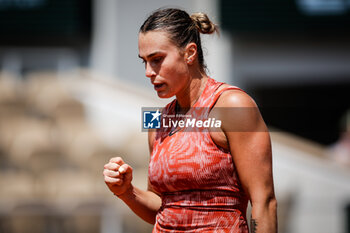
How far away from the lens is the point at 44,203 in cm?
511

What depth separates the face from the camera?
5.55 ft

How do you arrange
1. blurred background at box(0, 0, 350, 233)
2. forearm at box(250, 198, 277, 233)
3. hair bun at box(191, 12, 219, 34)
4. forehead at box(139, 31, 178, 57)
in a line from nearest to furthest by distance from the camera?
forearm at box(250, 198, 277, 233) < forehead at box(139, 31, 178, 57) < hair bun at box(191, 12, 219, 34) < blurred background at box(0, 0, 350, 233)

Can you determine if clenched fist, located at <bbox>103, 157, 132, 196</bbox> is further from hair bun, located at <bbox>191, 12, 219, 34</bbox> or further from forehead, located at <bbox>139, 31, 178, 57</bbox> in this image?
hair bun, located at <bbox>191, 12, 219, 34</bbox>

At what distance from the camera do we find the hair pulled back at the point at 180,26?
67.0 inches

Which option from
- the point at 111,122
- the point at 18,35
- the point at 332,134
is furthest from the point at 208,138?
the point at 18,35

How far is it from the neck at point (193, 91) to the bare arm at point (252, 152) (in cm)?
18

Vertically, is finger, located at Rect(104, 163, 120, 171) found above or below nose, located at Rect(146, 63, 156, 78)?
below

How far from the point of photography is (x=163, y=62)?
1.69m

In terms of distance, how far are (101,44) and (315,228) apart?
4403 millimetres

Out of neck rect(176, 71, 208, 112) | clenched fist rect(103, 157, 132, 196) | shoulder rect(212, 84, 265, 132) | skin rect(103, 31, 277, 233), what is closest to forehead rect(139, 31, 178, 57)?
skin rect(103, 31, 277, 233)

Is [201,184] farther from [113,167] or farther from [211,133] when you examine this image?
[113,167]

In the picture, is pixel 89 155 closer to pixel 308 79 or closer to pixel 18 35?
pixel 18 35

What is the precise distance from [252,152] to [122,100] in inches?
192

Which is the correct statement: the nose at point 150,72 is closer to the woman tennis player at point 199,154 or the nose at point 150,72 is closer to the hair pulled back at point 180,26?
the woman tennis player at point 199,154
